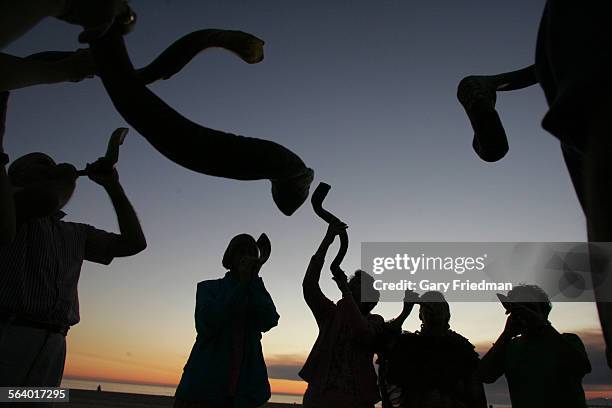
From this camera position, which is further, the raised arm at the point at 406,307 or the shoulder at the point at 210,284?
the raised arm at the point at 406,307

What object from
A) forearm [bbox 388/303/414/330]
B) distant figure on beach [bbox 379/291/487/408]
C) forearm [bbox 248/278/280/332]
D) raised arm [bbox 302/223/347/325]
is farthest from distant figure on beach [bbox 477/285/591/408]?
forearm [bbox 248/278/280/332]

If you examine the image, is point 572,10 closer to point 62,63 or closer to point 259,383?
point 62,63

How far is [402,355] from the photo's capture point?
4621 millimetres

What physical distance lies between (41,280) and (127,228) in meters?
0.60

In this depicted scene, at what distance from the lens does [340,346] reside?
14.1 ft

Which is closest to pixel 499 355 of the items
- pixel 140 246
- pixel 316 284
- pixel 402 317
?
pixel 402 317

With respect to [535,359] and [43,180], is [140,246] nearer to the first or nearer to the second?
[43,180]

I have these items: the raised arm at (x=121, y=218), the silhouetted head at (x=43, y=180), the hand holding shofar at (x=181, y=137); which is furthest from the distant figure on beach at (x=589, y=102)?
the raised arm at (x=121, y=218)

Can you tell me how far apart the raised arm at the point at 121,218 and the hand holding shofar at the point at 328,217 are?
3.99ft

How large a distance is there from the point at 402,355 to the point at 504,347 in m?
0.87

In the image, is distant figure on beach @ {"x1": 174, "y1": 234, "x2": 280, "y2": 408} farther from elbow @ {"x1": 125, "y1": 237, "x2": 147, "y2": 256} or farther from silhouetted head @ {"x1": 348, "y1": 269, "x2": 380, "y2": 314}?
silhouetted head @ {"x1": 348, "y1": 269, "x2": 380, "y2": 314}

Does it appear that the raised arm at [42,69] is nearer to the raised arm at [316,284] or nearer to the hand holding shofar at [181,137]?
the hand holding shofar at [181,137]

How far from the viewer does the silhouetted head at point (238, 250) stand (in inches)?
169

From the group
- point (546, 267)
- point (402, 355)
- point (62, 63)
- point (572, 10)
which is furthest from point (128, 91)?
point (402, 355)
